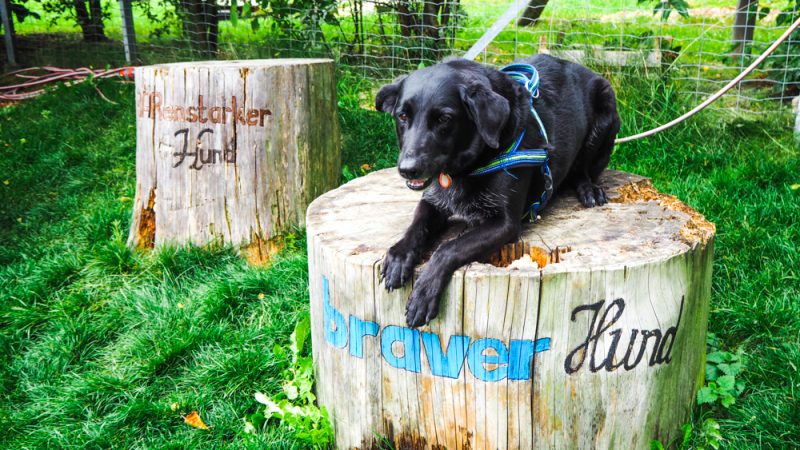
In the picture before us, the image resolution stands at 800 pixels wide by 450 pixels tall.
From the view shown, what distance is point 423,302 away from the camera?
2.13 meters

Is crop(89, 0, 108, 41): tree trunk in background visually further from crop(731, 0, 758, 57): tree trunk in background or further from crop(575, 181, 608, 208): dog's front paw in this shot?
crop(575, 181, 608, 208): dog's front paw

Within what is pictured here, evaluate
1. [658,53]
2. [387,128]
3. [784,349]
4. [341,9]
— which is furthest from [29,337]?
[658,53]

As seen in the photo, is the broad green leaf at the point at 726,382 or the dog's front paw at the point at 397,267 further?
the broad green leaf at the point at 726,382

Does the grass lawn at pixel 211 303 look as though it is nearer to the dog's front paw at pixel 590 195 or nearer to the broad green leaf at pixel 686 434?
the broad green leaf at pixel 686 434

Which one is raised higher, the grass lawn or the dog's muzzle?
the dog's muzzle

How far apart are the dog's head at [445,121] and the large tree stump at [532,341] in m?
0.35

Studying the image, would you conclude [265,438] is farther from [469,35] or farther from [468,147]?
[469,35]

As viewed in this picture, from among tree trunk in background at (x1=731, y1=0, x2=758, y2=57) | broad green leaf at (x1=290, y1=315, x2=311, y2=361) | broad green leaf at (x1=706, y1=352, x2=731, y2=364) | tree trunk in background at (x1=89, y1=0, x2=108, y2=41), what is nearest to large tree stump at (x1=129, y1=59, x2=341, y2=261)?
broad green leaf at (x1=290, y1=315, x2=311, y2=361)

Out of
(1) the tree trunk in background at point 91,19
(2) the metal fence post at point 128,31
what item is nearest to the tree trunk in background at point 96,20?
(1) the tree trunk in background at point 91,19

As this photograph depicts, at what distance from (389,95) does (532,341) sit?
1.06 metres

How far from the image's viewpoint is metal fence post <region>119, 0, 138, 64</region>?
7.98 m

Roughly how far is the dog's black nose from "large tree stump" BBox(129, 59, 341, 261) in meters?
1.89

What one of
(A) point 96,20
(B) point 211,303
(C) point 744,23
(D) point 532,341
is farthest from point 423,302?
(A) point 96,20

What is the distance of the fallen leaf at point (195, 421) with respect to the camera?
2730mm
